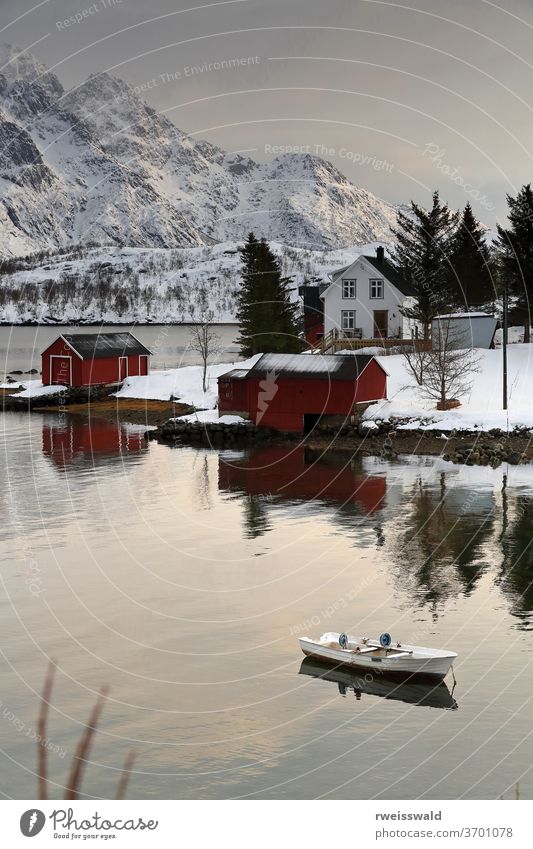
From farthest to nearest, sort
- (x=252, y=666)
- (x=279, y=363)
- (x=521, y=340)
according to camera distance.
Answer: (x=521, y=340) → (x=279, y=363) → (x=252, y=666)

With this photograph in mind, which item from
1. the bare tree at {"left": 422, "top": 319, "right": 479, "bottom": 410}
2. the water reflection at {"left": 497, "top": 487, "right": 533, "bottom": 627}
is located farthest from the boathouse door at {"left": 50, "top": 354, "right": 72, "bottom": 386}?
the water reflection at {"left": 497, "top": 487, "right": 533, "bottom": 627}

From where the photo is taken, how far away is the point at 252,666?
24906mm

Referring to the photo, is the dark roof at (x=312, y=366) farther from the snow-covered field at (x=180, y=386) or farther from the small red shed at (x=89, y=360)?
the small red shed at (x=89, y=360)

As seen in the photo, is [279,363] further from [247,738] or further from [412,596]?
[247,738]

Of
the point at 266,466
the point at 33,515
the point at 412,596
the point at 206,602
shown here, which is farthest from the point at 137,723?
the point at 266,466

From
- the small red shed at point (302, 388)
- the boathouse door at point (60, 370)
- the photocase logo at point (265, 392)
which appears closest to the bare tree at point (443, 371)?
the small red shed at point (302, 388)

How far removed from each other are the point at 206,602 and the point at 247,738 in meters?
9.29

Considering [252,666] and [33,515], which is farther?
[33,515]

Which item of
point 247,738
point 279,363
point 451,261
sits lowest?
point 247,738

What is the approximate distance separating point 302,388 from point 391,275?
25.5 m

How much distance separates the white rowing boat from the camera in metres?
23.9

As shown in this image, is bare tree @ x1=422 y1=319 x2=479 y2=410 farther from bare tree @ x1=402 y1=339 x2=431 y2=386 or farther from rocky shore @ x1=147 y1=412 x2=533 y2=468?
rocky shore @ x1=147 y1=412 x2=533 y2=468

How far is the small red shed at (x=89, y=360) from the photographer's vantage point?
3536 inches

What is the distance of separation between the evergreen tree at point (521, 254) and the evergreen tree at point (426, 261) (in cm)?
547
